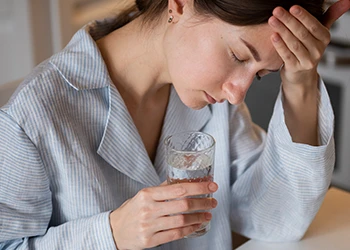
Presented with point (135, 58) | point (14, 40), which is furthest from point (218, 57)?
point (14, 40)

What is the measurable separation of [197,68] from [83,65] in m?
0.24

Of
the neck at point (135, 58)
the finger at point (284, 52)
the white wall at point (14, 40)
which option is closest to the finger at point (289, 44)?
the finger at point (284, 52)

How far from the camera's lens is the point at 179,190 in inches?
40.8

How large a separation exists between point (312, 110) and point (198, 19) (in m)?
0.35

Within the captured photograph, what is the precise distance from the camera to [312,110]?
1.32m

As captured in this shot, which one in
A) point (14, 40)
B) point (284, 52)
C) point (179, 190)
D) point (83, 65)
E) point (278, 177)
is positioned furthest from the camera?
point (14, 40)

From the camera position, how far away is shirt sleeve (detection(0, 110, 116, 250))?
1.14 m

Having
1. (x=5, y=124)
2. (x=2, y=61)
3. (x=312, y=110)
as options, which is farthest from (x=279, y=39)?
(x=2, y=61)

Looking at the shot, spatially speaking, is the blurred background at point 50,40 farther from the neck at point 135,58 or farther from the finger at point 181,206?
the finger at point 181,206

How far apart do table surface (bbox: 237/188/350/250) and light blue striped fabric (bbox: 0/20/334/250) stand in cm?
2

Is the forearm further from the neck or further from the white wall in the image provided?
the white wall

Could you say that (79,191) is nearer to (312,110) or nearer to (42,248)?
(42,248)

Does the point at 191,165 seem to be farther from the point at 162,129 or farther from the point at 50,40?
the point at 50,40

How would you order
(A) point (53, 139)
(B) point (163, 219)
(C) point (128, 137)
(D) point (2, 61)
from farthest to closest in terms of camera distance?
(D) point (2, 61), (C) point (128, 137), (A) point (53, 139), (B) point (163, 219)
